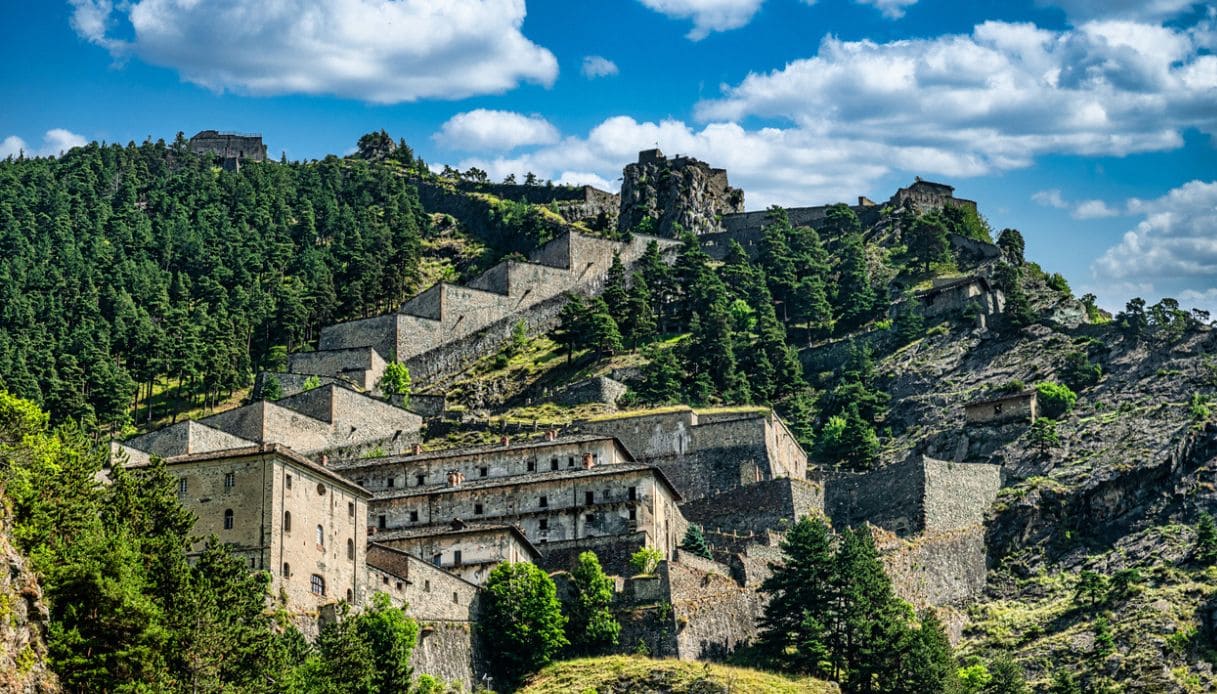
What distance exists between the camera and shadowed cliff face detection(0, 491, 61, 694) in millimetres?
46812

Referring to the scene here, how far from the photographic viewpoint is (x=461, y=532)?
249 ft

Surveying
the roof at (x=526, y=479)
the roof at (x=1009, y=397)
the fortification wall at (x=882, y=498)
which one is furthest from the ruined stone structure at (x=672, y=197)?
the roof at (x=526, y=479)

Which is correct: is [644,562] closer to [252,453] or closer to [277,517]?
[277,517]

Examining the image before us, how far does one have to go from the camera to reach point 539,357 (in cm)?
11369

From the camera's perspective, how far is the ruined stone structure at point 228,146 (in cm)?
18012

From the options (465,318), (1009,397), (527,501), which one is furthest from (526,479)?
(465,318)

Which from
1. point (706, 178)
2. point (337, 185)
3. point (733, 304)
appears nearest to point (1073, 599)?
point (733, 304)

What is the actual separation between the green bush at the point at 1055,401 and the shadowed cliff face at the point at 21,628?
60727 millimetres

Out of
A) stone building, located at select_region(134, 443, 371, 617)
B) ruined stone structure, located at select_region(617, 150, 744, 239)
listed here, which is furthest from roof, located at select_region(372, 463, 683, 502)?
ruined stone structure, located at select_region(617, 150, 744, 239)

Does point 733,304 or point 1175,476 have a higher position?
point 733,304

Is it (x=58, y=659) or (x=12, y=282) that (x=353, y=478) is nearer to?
(x=58, y=659)

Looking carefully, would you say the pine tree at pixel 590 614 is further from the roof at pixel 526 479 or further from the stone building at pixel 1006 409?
the stone building at pixel 1006 409

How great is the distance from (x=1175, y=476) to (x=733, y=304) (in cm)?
3790

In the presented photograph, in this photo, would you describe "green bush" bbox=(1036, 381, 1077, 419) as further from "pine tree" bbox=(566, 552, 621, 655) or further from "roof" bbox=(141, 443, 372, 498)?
"roof" bbox=(141, 443, 372, 498)
